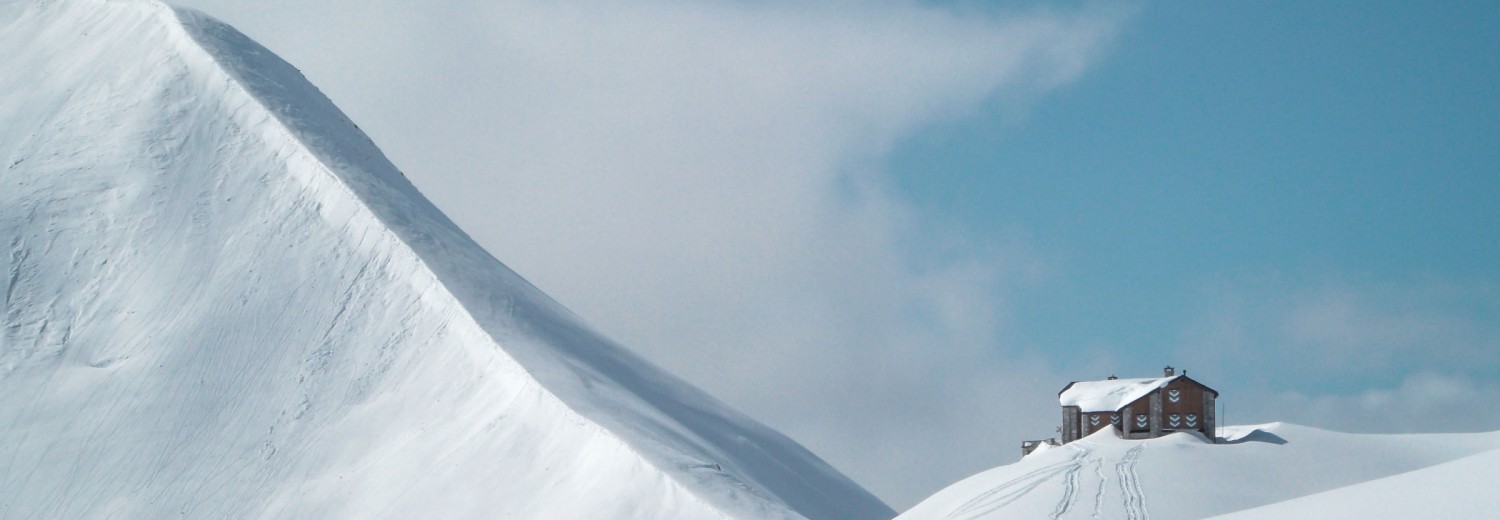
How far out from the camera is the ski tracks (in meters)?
26.0

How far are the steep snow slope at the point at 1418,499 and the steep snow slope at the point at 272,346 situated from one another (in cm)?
1220

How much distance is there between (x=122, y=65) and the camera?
4319 centimetres

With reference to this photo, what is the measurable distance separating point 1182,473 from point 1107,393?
65.1 feet

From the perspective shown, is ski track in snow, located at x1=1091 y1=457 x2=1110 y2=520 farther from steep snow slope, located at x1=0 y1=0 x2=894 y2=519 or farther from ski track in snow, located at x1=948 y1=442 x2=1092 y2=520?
steep snow slope, located at x1=0 y1=0 x2=894 y2=519

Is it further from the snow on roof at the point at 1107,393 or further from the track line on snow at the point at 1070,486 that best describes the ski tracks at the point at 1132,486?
the snow on roof at the point at 1107,393

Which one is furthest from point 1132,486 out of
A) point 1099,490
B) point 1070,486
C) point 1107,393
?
point 1107,393

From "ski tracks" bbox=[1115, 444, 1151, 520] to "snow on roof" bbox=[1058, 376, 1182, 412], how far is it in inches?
464

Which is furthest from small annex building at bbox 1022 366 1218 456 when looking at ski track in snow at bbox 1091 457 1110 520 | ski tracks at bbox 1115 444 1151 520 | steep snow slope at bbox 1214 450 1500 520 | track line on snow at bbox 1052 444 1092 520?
steep snow slope at bbox 1214 450 1500 520

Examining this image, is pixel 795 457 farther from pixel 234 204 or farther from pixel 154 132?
pixel 154 132

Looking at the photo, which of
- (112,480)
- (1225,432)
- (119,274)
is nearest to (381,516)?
(112,480)

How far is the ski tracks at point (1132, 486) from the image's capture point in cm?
2595

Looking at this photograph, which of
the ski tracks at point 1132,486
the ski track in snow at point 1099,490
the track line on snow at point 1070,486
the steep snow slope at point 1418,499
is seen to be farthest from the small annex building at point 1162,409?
the steep snow slope at point 1418,499

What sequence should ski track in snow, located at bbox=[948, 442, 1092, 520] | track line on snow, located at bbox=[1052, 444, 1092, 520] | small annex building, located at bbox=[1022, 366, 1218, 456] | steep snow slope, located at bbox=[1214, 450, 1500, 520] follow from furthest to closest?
1. small annex building, located at bbox=[1022, 366, 1218, 456]
2. track line on snow, located at bbox=[1052, 444, 1092, 520]
3. ski track in snow, located at bbox=[948, 442, 1092, 520]
4. steep snow slope, located at bbox=[1214, 450, 1500, 520]

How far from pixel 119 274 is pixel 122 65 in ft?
39.0
